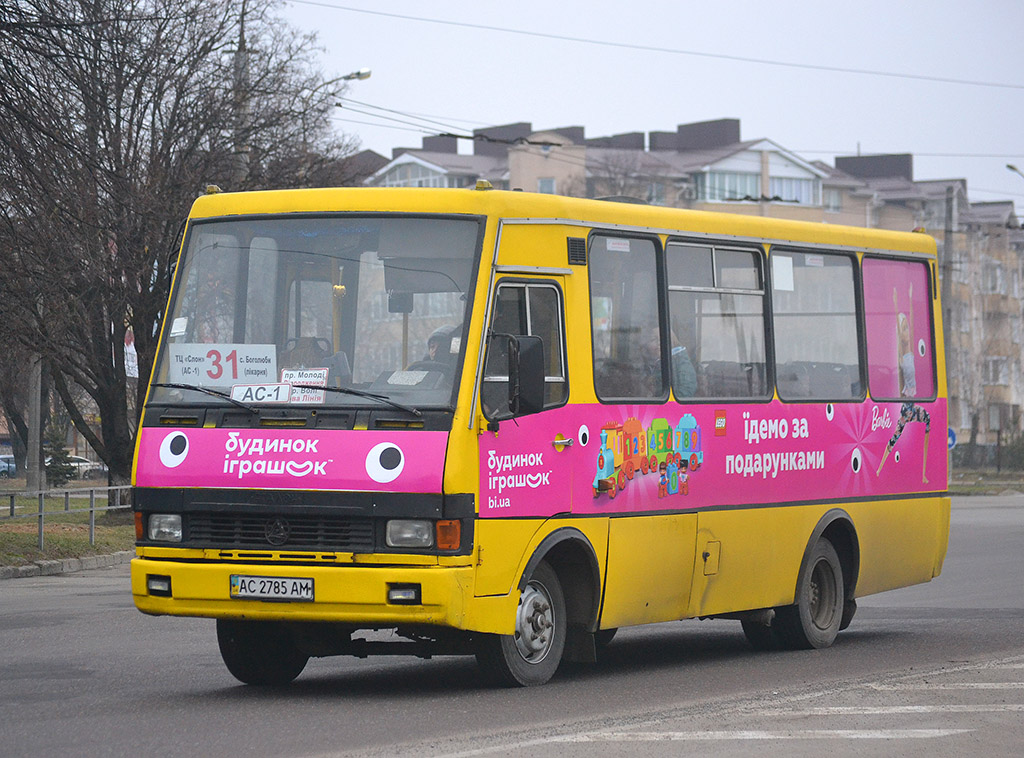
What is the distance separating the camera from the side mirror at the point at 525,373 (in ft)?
32.2

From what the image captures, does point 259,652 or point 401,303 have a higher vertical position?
point 401,303

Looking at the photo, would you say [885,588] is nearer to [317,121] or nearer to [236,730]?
[236,730]

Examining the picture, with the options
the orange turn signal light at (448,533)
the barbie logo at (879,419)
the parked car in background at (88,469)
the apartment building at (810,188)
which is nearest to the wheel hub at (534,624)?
the orange turn signal light at (448,533)

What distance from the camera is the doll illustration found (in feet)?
48.2

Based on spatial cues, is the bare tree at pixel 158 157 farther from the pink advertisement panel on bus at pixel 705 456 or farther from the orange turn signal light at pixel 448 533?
the orange turn signal light at pixel 448 533

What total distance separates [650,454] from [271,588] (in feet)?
9.85

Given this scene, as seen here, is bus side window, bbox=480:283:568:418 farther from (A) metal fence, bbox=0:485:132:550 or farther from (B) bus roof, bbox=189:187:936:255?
(A) metal fence, bbox=0:485:132:550

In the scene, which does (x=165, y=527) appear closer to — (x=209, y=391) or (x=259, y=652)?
(x=209, y=391)

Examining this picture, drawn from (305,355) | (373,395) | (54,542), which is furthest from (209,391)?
(54,542)

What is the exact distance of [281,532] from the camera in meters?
9.59

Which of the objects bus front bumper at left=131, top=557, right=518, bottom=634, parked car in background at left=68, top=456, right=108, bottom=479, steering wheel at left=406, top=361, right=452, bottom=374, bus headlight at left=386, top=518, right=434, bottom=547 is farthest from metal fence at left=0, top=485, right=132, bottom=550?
parked car in background at left=68, top=456, right=108, bottom=479

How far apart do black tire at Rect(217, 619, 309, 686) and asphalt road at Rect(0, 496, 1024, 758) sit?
0.19 metres

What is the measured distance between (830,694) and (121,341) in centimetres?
2841

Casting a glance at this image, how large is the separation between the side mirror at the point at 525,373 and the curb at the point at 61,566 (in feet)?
48.0
